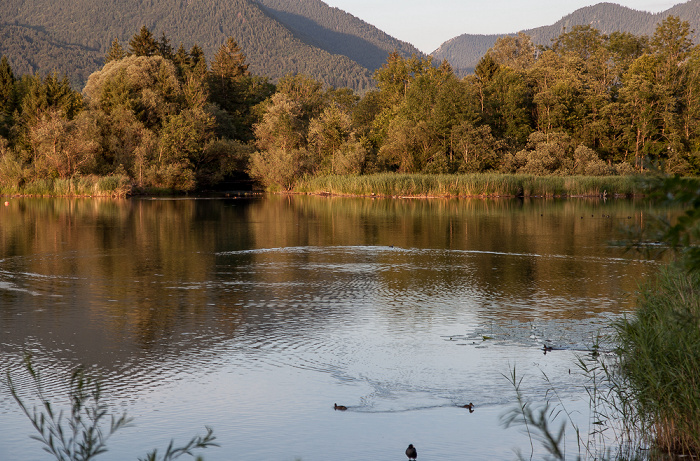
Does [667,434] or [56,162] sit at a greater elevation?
[56,162]

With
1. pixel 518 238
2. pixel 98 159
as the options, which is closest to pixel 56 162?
pixel 98 159

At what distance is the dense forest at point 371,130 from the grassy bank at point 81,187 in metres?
1.31

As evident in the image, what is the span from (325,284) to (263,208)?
30.5 meters

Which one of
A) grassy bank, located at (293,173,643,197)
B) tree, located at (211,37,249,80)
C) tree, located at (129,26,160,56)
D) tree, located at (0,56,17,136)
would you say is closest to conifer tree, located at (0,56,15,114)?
tree, located at (0,56,17,136)

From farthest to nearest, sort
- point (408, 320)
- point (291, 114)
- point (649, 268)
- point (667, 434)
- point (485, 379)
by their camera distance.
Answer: point (291, 114) → point (649, 268) → point (408, 320) → point (485, 379) → point (667, 434)

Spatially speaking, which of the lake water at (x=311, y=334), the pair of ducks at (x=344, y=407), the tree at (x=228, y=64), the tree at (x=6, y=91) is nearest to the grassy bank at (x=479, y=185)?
the lake water at (x=311, y=334)

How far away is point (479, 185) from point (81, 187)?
3335 cm

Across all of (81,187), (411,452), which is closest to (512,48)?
(81,187)

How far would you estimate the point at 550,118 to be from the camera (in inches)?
3125

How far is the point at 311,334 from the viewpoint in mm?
11562

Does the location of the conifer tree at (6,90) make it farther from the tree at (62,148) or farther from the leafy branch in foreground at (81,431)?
the leafy branch in foreground at (81,431)

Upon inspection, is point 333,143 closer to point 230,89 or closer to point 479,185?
point 479,185

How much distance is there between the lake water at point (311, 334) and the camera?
7.62 meters

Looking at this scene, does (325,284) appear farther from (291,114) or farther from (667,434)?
(291,114)
